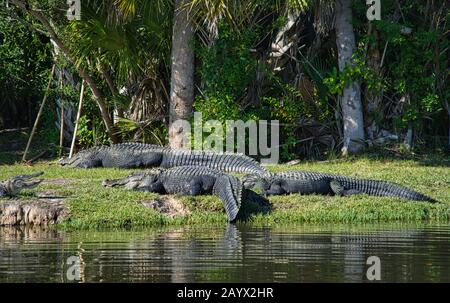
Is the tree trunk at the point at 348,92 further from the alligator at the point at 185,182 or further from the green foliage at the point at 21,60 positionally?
the green foliage at the point at 21,60

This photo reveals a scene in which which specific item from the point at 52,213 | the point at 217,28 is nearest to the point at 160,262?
the point at 52,213

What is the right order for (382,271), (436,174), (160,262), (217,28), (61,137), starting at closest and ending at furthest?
(382,271) → (160,262) → (436,174) → (217,28) → (61,137)

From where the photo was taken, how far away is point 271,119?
20688 millimetres

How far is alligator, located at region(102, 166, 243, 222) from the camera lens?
14836 mm

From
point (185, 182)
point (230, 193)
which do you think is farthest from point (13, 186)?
point (230, 193)

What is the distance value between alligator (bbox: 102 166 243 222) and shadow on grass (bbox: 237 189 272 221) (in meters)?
0.23

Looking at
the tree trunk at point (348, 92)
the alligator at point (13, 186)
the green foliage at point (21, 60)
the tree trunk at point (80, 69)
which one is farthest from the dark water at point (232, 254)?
the green foliage at point (21, 60)

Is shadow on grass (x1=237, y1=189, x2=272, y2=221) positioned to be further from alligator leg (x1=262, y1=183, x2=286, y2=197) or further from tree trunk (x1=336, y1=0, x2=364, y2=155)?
tree trunk (x1=336, y1=0, x2=364, y2=155)

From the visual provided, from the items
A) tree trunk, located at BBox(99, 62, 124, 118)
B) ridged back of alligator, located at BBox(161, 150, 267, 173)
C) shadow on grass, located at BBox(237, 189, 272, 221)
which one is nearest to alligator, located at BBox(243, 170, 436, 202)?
shadow on grass, located at BBox(237, 189, 272, 221)

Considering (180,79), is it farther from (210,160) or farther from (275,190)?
(275,190)

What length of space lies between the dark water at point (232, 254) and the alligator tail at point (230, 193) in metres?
0.45
